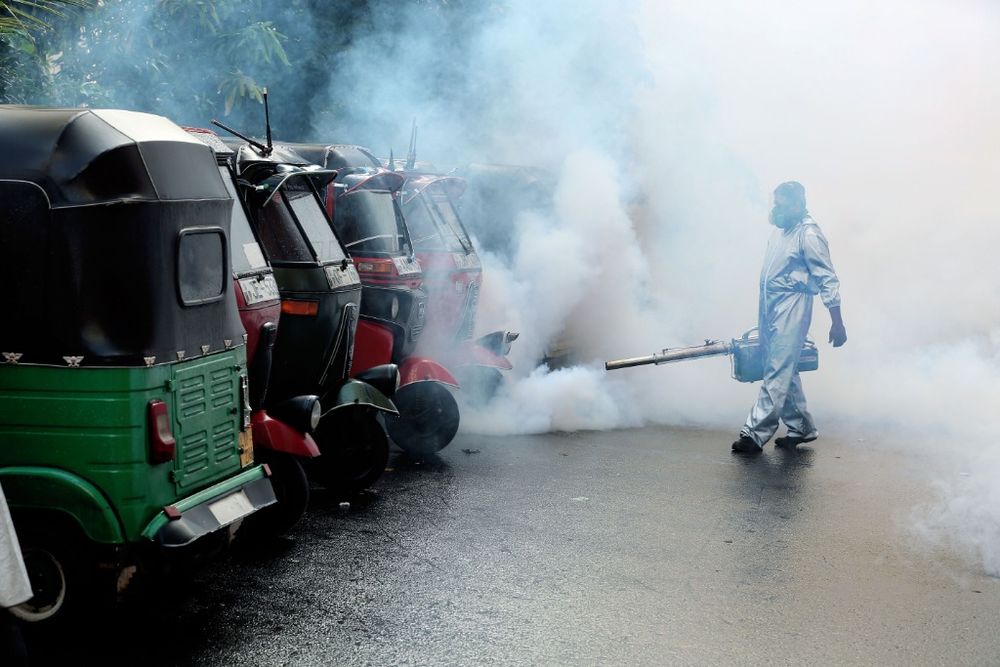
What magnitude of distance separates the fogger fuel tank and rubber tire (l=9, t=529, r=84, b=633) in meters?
5.70

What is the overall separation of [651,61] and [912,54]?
3616mm

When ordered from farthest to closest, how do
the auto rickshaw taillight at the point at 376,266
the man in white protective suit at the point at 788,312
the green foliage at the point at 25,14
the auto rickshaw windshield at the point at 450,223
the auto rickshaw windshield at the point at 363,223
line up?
1. the auto rickshaw windshield at the point at 450,223
2. the man in white protective suit at the point at 788,312
3. the auto rickshaw windshield at the point at 363,223
4. the auto rickshaw taillight at the point at 376,266
5. the green foliage at the point at 25,14

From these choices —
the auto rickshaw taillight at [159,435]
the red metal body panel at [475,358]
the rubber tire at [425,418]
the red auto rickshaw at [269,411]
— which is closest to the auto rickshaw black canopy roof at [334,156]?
the red metal body panel at [475,358]

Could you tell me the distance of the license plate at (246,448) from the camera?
17.4 feet

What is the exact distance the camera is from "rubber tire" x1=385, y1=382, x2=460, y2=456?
26.9ft

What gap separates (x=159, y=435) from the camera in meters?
4.57

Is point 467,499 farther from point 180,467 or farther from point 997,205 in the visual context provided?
point 997,205

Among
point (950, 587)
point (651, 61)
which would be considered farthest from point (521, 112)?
point (950, 587)

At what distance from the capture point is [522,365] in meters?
11.2

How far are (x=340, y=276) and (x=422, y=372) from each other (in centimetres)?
145

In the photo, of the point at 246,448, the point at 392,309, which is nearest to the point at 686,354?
the point at 392,309

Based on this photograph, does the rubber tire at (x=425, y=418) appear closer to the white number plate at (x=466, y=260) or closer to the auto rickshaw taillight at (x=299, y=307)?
the white number plate at (x=466, y=260)

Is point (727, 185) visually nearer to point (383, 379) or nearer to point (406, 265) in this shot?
point (406, 265)

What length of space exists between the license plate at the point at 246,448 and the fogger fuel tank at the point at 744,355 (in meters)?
4.69
